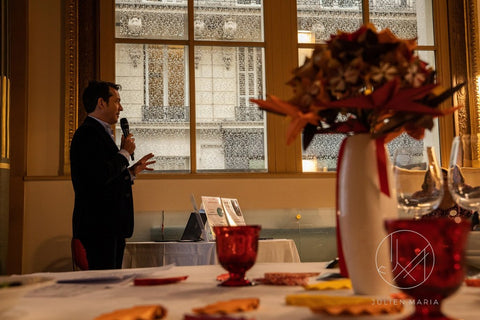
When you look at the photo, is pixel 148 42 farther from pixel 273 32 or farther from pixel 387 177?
pixel 387 177

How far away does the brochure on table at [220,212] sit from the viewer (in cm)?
268

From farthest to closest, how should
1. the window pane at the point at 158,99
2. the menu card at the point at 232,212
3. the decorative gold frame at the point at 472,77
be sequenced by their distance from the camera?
the decorative gold frame at the point at 472,77, the window pane at the point at 158,99, the menu card at the point at 232,212

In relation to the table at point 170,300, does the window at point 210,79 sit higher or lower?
higher

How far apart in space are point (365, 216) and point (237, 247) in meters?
0.22

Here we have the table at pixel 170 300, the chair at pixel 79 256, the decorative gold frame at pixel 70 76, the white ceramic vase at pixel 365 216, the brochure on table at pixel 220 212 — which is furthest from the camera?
the decorative gold frame at pixel 70 76

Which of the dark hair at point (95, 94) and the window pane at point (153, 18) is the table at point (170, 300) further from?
the window pane at point (153, 18)

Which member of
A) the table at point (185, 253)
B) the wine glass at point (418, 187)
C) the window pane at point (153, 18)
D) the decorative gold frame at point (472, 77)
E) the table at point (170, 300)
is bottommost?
the table at point (185, 253)

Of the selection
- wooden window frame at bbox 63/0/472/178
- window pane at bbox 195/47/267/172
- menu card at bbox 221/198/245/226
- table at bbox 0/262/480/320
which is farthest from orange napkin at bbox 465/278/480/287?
window pane at bbox 195/47/267/172

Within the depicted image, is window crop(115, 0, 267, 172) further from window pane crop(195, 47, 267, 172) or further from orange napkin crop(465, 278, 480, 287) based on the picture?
orange napkin crop(465, 278, 480, 287)

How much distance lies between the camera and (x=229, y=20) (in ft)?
13.4

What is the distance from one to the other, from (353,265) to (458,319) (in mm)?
227

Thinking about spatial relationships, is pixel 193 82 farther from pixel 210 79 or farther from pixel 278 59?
pixel 278 59

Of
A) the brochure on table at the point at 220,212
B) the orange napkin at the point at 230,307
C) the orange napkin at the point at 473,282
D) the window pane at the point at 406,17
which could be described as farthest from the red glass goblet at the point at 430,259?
the window pane at the point at 406,17

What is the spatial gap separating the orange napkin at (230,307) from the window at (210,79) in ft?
10.6
